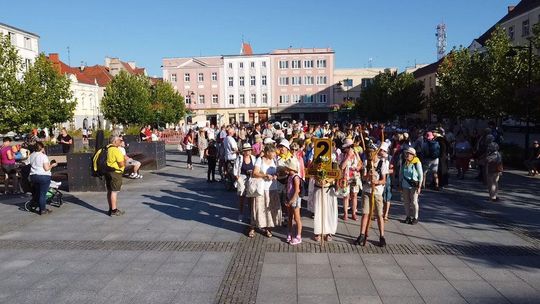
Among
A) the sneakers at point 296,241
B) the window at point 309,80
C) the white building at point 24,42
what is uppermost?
the white building at point 24,42

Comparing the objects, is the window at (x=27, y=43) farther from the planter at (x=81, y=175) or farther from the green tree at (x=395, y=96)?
the planter at (x=81, y=175)

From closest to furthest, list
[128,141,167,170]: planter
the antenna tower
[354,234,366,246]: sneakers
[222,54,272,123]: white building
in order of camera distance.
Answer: [354,234,366,246]: sneakers, [128,141,167,170]: planter, [222,54,272,123]: white building, the antenna tower

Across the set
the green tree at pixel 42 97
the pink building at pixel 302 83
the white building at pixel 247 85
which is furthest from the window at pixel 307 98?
the green tree at pixel 42 97

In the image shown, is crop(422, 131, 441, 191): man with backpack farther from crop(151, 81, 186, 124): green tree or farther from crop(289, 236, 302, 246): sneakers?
crop(151, 81, 186, 124): green tree

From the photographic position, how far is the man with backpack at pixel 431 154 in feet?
41.1

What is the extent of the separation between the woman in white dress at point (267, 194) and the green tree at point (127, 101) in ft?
127

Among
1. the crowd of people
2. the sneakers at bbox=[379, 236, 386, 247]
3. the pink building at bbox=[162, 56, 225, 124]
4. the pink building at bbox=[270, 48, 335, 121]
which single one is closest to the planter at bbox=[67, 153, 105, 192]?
the crowd of people

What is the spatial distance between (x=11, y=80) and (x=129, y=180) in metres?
10.9

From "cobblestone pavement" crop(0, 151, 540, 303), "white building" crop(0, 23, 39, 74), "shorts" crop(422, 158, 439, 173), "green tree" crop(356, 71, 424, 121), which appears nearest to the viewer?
"cobblestone pavement" crop(0, 151, 540, 303)

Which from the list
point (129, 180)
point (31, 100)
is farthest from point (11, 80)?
point (129, 180)

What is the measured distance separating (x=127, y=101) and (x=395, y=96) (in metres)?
29.2

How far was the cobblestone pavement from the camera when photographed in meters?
5.59

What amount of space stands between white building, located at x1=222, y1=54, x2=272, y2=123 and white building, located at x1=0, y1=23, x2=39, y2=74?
26382 mm

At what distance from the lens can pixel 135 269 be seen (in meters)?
6.51
